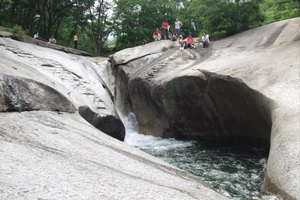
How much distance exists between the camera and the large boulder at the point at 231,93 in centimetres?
791

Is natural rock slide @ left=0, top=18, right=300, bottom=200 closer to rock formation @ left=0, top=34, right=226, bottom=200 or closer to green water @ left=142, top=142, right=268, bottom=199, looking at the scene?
rock formation @ left=0, top=34, right=226, bottom=200

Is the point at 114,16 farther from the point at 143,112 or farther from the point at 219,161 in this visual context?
the point at 219,161

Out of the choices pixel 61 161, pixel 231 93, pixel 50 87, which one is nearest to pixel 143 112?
pixel 231 93

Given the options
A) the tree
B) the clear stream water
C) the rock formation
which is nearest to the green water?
the clear stream water

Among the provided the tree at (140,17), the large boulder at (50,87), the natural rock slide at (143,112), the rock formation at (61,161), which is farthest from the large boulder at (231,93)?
the tree at (140,17)

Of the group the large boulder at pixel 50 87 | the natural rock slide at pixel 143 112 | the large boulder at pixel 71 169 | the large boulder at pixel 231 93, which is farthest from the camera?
the large boulder at pixel 231 93

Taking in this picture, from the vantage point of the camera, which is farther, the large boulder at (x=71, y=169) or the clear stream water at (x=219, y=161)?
the clear stream water at (x=219, y=161)

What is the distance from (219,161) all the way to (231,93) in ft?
8.51

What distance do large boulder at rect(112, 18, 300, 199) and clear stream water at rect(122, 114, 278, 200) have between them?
646 millimetres

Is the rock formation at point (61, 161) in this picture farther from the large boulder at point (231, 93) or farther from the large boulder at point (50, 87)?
the large boulder at point (231, 93)

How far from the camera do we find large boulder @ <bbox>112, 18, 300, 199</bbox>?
7.91 meters

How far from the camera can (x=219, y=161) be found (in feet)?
37.8

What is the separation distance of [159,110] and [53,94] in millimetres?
9514

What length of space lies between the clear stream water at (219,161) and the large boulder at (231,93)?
646 millimetres
